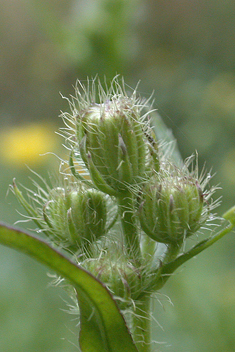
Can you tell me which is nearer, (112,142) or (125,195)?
(112,142)

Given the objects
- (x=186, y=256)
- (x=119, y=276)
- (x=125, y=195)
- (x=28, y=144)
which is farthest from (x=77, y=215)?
(x=28, y=144)

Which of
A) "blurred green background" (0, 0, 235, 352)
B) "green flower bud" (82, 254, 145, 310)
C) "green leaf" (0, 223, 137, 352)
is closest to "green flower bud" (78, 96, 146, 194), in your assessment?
"green flower bud" (82, 254, 145, 310)

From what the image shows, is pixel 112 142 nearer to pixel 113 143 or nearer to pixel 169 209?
pixel 113 143

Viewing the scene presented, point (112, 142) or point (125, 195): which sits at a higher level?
point (112, 142)

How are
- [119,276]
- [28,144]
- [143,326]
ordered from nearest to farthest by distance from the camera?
[119,276], [143,326], [28,144]

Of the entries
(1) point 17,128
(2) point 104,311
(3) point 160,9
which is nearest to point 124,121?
(2) point 104,311

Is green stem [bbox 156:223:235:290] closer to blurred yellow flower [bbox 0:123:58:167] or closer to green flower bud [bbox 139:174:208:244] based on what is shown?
green flower bud [bbox 139:174:208:244]

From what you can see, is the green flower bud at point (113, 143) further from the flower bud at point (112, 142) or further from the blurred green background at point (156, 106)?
the blurred green background at point (156, 106)

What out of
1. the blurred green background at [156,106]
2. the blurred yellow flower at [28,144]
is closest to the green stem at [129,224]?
the blurred green background at [156,106]

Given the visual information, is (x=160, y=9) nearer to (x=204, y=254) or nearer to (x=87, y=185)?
(x=204, y=254)
